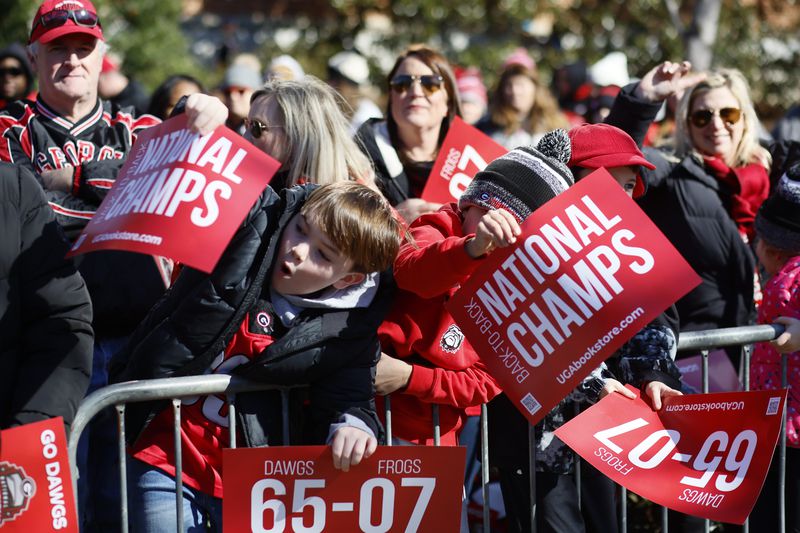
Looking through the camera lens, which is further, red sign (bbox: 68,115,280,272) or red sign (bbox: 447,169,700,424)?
red sign (bbox: 447,169,700,424)

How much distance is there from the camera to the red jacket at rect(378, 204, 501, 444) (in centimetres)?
354

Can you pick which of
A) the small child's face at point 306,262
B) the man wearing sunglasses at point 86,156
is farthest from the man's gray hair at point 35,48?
the small child's face at point 306,262

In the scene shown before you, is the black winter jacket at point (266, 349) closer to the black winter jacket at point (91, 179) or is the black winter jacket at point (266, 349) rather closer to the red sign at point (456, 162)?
the black winter jacket at point (91, 179)

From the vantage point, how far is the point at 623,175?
12.3ft

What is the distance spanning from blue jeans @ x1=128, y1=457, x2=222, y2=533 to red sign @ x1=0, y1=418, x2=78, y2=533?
40 centimetres

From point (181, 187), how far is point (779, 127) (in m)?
6.98

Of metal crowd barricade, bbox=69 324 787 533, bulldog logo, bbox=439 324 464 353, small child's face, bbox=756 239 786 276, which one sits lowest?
metal crowd barricade, bbox=69 324 787 533

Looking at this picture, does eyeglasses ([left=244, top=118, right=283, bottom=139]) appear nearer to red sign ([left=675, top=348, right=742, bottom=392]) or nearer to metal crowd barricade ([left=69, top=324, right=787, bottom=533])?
metal crowd barricade ([left=69, top=324, right=787, bottom=533])

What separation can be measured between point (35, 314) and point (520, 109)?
5.43 meters

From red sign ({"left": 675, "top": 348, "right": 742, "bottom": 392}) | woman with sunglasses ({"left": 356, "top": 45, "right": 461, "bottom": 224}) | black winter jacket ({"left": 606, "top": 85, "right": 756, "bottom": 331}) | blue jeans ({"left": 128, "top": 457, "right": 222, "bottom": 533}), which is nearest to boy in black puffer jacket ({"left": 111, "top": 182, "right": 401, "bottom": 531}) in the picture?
blue jeans ({"left": 128, "top": 457, "right": 222, "bottom": 533})

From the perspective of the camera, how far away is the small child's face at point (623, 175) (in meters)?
3.71

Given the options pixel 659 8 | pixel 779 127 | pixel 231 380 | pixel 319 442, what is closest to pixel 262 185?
pixel 231 380

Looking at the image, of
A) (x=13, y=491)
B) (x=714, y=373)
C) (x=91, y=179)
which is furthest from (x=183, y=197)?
(x=714, y=373)

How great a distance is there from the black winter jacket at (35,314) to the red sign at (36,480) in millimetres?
100
